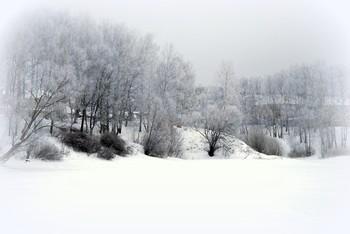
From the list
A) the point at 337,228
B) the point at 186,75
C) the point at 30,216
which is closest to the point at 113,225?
the point at 30,216

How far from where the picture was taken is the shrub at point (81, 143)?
22844 mm

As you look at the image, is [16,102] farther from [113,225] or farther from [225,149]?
[225,149]

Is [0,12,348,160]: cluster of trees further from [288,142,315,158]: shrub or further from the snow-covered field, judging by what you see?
the snow-covered field

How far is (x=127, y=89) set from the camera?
3191cm

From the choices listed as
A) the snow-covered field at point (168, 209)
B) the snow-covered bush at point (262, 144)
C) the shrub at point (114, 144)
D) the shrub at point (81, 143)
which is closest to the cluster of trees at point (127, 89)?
the shrub at point (81, 143)

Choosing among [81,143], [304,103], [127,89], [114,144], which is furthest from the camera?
[304,103]

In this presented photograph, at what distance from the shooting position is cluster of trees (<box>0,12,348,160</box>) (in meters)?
22.0

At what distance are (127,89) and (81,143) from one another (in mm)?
10138

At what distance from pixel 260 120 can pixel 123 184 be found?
46.2 metres

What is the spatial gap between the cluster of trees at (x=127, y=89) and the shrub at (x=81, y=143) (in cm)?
144

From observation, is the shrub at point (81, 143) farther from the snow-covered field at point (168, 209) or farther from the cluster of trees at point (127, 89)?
the snow-covered field at point (168, 209)

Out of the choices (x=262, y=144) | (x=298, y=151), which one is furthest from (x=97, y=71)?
(x=298, y=151)

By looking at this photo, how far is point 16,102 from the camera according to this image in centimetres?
1577

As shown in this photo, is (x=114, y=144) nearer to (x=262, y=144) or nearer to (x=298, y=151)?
(x=262, y=144)
